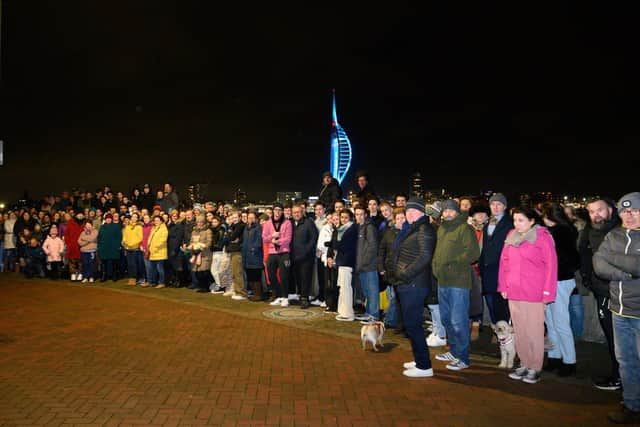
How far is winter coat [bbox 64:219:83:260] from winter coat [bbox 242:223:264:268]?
→ 6.41 meters

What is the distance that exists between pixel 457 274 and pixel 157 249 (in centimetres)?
874

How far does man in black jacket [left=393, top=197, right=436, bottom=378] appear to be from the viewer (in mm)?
5504

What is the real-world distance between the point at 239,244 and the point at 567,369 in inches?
293

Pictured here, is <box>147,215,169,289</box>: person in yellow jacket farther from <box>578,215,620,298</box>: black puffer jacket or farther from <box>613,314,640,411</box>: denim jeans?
<box>613,314,640,411</box>: denim jeans

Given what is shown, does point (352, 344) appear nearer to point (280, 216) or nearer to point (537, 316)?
point (537, 316)

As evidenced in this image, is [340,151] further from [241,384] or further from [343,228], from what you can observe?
[241,384]

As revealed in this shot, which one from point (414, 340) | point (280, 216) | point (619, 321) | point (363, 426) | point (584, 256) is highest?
point (280, 216)

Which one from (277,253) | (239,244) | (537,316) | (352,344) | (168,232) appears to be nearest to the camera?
(537,316)

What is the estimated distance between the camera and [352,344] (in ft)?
22.6

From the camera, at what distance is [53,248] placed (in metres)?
13.8

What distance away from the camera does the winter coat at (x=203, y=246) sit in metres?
11.2

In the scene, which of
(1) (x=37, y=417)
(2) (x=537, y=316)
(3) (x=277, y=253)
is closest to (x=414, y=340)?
(2) (x=537, y=316)

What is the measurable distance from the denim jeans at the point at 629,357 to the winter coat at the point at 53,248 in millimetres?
14472

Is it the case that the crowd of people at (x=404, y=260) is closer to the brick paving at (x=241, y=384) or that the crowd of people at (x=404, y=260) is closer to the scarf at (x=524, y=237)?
the scarf at (x=524, y=237)
